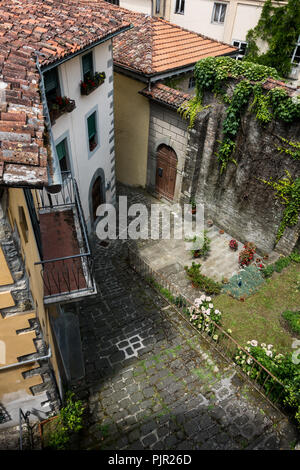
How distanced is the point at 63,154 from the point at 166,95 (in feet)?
18.7

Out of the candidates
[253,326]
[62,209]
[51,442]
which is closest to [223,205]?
[253,326]

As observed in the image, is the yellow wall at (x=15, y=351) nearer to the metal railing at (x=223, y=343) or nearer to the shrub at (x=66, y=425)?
the shrub at (x=66, y=425)

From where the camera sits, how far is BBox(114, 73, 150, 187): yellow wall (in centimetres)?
1515

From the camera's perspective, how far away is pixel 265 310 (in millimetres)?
11422

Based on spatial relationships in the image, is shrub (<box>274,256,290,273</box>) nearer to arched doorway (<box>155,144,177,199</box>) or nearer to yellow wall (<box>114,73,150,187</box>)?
arched doorway (<box>155,144,177,199</box>)

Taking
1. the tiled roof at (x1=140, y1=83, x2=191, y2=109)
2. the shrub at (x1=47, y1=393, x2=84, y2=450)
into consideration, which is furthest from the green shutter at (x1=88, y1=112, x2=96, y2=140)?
the shrub at (x1=47, y1=393, x2=84, y2=450)

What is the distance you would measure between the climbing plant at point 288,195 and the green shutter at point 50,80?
26.5ft

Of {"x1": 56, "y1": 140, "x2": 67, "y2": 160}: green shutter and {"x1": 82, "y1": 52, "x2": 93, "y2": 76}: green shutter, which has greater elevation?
{"x1": 82, "y1": 52, "x2": 93, "y2": 76}: green shutter

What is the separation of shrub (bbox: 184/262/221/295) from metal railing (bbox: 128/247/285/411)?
1.06 meters

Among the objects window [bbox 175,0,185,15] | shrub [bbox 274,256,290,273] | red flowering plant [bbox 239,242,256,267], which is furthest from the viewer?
window [bbox 175,0,185,15]

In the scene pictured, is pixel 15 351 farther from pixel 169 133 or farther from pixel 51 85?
pixel 169 133

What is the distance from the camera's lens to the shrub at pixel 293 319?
1063 centimetres

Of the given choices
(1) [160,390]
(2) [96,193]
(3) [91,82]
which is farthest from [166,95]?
(1) [160,390]
